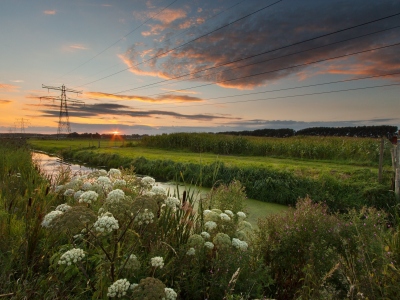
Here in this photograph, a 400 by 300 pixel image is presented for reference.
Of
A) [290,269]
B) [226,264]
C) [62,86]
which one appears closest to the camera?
[226,264]

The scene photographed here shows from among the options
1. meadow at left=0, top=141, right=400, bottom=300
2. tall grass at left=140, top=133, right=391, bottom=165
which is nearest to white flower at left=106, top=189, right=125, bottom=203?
meadow at left=0, top=141, right=400, bottom=300

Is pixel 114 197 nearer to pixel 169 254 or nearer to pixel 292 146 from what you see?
pixel 169 254

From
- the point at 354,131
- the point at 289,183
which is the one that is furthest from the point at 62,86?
the point at 354,131

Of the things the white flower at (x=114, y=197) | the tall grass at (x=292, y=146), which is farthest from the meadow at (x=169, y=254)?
the tall grass at (x=292, y=146)

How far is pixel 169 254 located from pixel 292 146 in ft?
47.6

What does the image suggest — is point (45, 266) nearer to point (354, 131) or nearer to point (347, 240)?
point (347, 240)

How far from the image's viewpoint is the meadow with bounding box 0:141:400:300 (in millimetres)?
1497

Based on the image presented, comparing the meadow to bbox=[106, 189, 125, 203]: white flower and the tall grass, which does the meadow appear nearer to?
bbox=[106, 189, 125, 203]: white flower

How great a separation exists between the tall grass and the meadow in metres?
10.4

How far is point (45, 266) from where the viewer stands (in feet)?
7.57

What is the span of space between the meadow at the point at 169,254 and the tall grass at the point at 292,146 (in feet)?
34.1

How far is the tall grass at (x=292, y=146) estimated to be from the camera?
12.6 metres

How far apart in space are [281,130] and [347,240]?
144ft

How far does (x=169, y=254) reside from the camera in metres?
2.33
